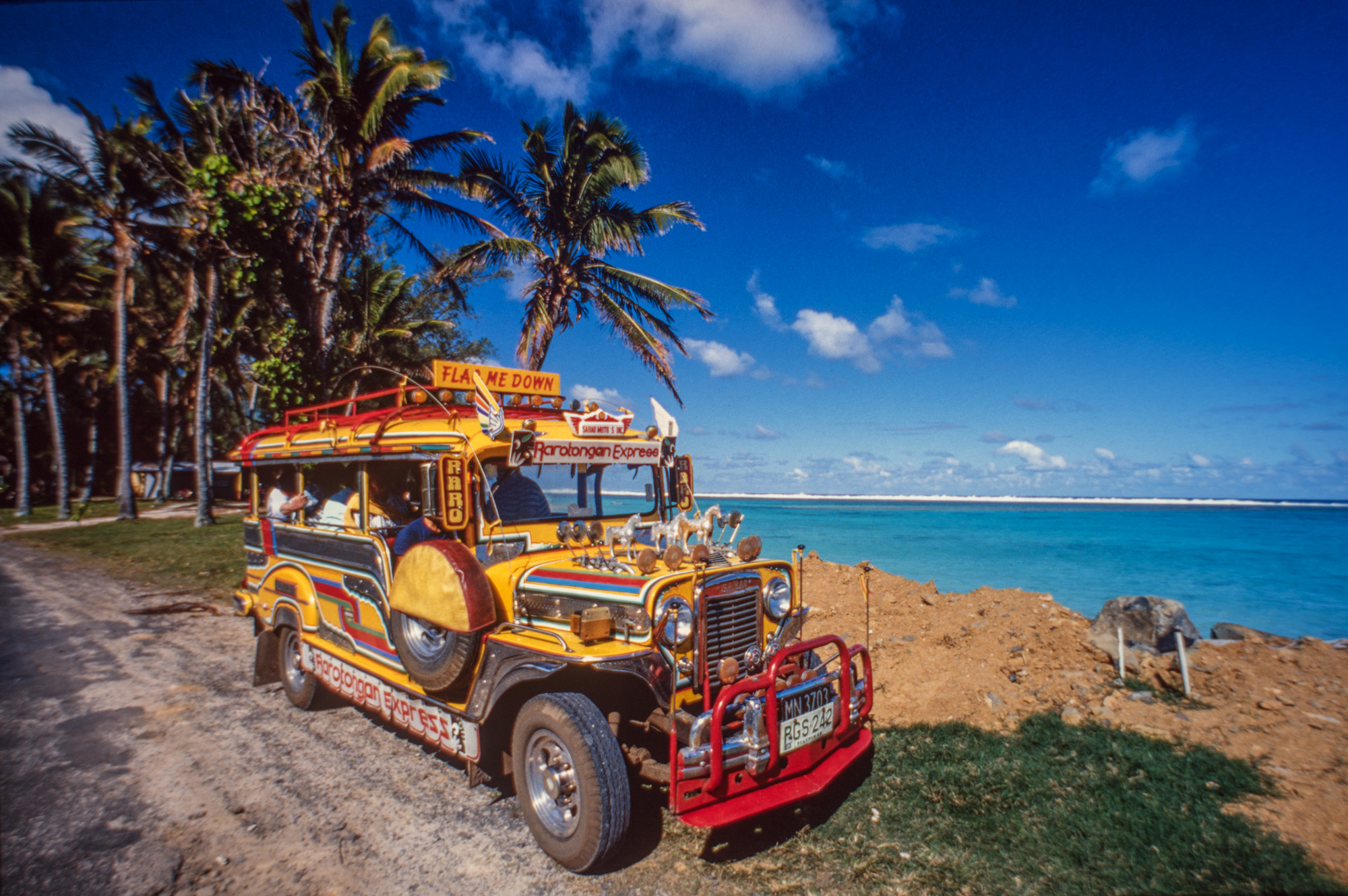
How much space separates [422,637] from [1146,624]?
8265mm

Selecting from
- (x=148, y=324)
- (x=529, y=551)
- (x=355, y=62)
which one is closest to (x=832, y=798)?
(x=529, y=551)

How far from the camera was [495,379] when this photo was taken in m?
5.44

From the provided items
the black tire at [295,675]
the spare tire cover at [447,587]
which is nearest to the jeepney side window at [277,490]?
the black tire at [295,675]

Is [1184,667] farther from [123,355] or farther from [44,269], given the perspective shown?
[44,269]

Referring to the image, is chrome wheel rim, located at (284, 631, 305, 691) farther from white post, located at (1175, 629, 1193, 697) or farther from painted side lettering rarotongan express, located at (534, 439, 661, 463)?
white post, located at (1175, 629, 1193, 697)

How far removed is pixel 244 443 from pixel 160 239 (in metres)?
16.6

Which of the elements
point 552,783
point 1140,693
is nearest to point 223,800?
point 552,783

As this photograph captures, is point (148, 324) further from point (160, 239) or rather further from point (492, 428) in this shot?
point (492, 428)

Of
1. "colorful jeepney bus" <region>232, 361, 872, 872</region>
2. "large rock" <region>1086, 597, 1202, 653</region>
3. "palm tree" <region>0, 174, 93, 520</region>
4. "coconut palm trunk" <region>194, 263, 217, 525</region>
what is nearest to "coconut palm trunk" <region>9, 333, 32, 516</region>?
Answer: "palm tree" <region>0, 174, 93, 520</region>

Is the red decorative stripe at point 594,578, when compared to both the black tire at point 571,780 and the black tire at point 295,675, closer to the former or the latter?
the black tire at point 571,780

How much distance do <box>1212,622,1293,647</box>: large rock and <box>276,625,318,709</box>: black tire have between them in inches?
396

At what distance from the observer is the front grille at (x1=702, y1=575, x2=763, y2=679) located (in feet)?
13.1

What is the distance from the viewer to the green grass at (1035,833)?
340 centimetres

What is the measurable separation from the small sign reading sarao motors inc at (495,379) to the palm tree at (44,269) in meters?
29.6
